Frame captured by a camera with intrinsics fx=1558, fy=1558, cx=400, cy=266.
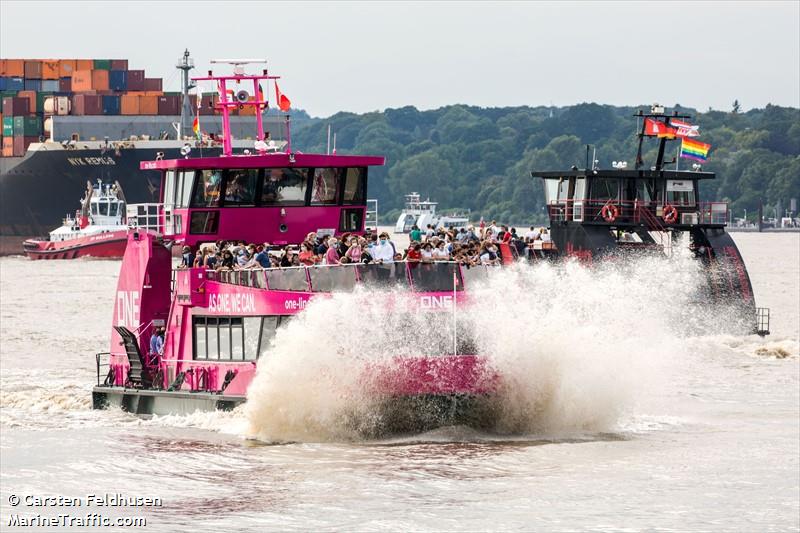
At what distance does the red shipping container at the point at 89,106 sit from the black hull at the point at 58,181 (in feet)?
27.6

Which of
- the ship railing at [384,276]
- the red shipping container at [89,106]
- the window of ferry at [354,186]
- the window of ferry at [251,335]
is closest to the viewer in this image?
the ship railing at [384,276]

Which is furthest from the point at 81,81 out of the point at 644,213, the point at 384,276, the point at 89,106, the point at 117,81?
the point at 384,276

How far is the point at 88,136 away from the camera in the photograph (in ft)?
422

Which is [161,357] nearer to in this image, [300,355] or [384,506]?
[300,355]

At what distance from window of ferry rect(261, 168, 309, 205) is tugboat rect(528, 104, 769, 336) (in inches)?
→ 697

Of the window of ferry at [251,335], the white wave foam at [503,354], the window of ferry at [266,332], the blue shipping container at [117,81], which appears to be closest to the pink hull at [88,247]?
the blue shipping container at [117,81]

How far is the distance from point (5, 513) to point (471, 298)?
833 centimetres

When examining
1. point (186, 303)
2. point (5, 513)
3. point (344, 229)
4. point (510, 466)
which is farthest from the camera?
point (344, 229)

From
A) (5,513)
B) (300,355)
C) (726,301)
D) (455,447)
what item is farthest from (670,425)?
(726,301)

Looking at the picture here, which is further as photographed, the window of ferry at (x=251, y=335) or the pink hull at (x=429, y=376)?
the window of ferry at (x=251, y=335)

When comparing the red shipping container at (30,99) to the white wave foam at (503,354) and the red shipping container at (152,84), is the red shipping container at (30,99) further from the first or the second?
the white wave foam at (503,354)

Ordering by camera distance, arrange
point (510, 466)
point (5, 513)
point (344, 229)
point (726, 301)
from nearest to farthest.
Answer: point (5, 513) < point (510, 466) < point (344, 229) < point (726, 301)

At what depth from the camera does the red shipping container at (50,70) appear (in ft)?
473

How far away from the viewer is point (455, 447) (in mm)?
25859
